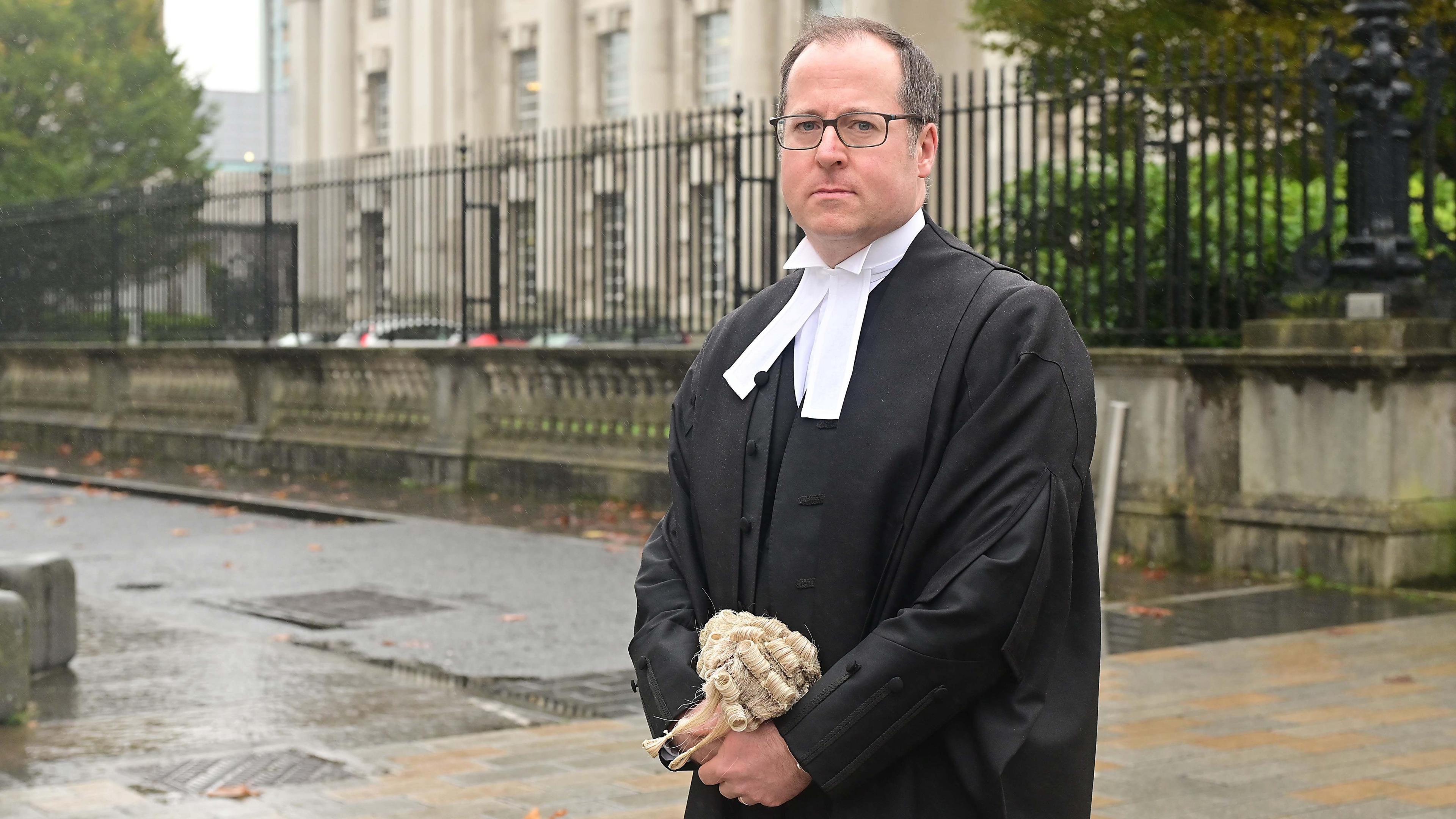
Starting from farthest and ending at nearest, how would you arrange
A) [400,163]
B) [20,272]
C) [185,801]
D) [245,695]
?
1. [20,272]
2. [400,163]
3. [245,695]
4. [185,801]

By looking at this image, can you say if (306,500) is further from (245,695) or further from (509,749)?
(509,749)

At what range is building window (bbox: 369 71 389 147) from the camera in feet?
219

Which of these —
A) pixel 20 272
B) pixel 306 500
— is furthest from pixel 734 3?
pixel 306 500

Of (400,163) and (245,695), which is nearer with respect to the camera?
(245,695)

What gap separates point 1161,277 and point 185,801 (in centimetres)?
835

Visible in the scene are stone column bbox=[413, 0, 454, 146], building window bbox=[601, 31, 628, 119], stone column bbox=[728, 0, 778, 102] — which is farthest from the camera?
stone column bbox=[413, 0, 454, 146]

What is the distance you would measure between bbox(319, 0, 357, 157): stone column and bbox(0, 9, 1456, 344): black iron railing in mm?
40349

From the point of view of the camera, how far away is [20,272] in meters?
26.4

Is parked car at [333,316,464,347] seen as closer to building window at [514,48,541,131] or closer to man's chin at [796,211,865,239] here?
man's chin at [796,211,865,239]

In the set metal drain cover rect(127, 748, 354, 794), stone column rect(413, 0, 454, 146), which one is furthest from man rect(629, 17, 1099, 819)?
stone column rect(413, 0, 454, 146)

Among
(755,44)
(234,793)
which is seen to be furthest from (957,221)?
(755,44)

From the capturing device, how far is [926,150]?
281cm

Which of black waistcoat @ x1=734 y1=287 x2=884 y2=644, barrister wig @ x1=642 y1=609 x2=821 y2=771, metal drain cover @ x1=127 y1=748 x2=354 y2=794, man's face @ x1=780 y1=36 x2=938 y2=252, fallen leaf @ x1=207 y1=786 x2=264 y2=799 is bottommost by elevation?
metal drain cover @ x1=127 y1=748 x2=354 y2=794

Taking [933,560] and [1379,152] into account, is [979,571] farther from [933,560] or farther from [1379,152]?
[1379,152]
